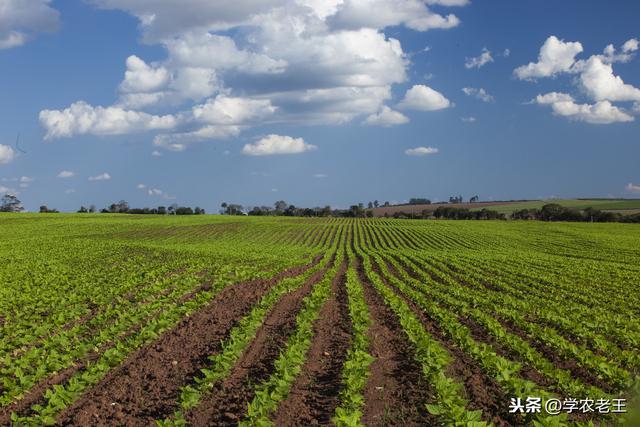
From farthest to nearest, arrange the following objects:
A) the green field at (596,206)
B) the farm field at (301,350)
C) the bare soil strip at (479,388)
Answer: the green field at (596,206), the farm field at (301,350), the bare soil strip at (479,388)

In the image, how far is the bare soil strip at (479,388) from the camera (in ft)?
24.9

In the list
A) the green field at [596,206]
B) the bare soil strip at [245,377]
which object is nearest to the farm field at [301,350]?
the bare soil strip at [245,377]

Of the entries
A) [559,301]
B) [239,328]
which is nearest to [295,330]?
[239,328]

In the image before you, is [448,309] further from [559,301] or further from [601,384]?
[601,384]

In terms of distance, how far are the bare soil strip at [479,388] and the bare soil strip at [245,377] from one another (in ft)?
11.6

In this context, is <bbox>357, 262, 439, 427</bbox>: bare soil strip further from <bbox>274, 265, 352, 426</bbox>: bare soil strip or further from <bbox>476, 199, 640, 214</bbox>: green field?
<bbox>476, 199, 640, 214</bbox>: green field

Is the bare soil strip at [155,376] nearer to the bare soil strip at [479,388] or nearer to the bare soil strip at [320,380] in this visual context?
the bare soil strip at [320,380]

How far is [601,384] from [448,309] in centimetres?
708

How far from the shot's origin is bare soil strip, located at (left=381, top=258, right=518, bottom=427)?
24.9 feet

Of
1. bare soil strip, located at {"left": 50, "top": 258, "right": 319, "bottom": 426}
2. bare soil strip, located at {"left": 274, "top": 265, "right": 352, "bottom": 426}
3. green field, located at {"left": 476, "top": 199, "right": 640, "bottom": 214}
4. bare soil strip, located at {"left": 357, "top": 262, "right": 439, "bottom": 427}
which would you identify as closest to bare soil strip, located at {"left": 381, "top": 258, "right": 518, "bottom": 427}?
bare soil strip, located at {"left": 357, "top": 262, "right": 439, "bottom": 427}

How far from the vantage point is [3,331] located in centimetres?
1341

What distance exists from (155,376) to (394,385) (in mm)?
4543

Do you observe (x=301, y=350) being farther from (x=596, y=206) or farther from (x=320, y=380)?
(x=596, y=206)

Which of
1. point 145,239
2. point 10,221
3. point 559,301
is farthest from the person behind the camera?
point 10,221
